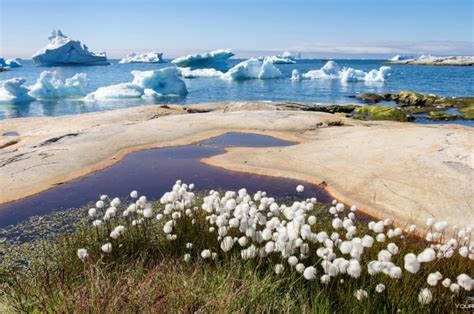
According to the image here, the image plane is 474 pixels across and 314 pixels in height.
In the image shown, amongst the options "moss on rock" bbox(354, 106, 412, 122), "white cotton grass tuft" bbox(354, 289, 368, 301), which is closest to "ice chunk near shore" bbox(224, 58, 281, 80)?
"moss on rock" bbox(354, 106, 412, 122)

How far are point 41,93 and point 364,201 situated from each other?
1917 inches

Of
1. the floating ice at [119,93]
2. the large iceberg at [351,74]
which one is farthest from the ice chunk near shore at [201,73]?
the floating ice at [119,93]

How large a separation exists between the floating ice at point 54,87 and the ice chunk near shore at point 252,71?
1264 inches

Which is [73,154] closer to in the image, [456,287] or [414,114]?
[456,287]

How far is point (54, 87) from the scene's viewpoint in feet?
171

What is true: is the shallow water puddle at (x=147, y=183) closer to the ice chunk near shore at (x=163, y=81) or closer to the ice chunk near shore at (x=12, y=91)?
the ice chunk near shore at (x=12, y=91)

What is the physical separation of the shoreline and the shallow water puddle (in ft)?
1.60

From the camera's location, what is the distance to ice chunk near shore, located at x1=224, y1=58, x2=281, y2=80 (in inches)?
3145

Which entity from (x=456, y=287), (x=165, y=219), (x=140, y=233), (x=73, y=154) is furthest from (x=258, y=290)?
(x=73, y=154)

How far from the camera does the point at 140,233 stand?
25.0 ft

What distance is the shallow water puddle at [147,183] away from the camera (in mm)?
12445

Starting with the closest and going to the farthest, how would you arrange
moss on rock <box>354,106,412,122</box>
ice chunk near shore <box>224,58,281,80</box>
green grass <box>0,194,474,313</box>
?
1. green grass <box>0,194,474,313</box>
2. moss on rock <box>354,106,412,122</box>
3. ice chunk near shore <box>224,58,281,80</box>

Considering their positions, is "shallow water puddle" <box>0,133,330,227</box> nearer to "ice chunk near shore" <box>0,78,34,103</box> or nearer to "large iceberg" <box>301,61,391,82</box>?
"ice chunk near shore" <box>0,78,34,103</box>

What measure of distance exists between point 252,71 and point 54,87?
136ft
